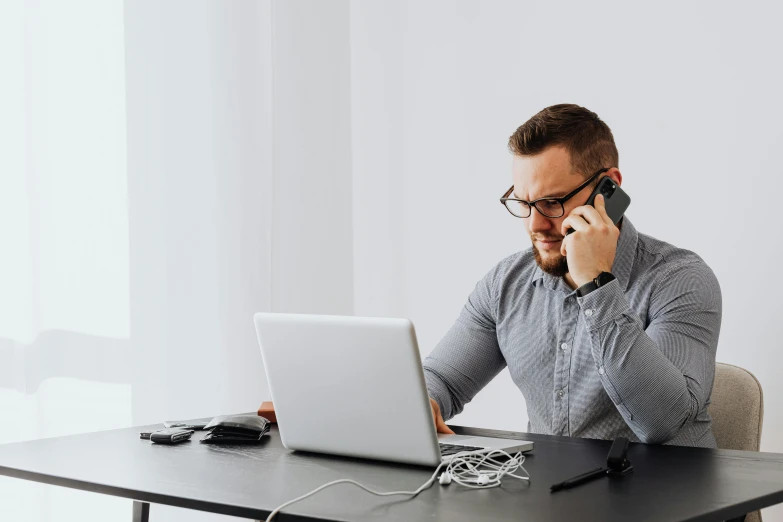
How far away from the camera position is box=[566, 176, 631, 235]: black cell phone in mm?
1838

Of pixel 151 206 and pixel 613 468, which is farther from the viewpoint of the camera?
pixel 151 206

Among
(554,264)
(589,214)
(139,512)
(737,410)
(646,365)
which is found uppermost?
(589,214)

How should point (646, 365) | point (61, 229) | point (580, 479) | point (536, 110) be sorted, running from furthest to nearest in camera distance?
point (536, 110) < point (61, 229) < point (646, 365) < point (580, 479)

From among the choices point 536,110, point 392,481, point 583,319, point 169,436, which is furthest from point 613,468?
point 536,110

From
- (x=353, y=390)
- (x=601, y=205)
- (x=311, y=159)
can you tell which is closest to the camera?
(x=353, y=390)

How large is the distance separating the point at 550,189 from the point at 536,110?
114 centimetres

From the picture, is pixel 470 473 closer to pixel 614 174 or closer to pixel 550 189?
pixel 550 189

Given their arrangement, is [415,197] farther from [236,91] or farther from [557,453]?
[557,453]

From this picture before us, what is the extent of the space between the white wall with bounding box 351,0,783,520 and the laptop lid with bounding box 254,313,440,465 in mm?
1389

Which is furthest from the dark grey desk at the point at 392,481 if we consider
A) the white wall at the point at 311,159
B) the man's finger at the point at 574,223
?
the white wall at the point at 311,159

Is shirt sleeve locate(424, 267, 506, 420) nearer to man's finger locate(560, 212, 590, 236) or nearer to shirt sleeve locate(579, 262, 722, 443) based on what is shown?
man's finger locate(560, 212, 590, 236)

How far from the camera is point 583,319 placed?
1.77 meters

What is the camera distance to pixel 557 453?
55.6 inches

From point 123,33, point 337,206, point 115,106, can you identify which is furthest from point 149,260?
point 337,206
